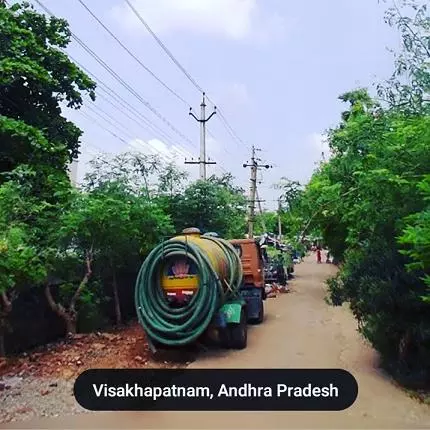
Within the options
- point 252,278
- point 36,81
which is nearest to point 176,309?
point 252,278

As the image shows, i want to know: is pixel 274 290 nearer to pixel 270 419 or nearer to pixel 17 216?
pixel 17 216

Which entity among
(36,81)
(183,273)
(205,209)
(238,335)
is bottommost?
(238,335)

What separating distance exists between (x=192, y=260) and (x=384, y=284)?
3536 millimetres

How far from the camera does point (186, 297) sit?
9.04m

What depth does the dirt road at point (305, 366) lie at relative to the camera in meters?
5.66

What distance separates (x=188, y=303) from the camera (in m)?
8.98

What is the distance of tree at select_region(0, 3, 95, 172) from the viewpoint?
11.7m

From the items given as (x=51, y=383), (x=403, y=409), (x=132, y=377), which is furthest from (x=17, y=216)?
(x=403, y=409)

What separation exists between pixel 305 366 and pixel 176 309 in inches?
96.8

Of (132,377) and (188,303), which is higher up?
(188,303)

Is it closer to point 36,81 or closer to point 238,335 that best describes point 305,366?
point 238,335

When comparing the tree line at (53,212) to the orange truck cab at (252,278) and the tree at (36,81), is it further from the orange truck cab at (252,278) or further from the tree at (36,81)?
the orange truck cab at (252,278)

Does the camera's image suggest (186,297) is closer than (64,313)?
Yes

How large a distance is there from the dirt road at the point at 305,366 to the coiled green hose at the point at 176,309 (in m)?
0.67
